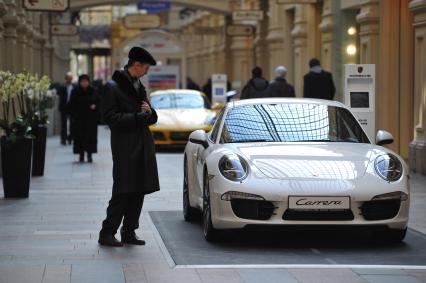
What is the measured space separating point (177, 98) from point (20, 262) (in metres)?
18.7

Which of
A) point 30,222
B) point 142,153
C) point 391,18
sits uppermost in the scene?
point 391,18

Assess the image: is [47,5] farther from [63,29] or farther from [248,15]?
[63,29]

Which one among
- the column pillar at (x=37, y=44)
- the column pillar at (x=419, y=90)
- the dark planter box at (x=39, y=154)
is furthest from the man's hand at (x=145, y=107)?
the column pillar at (x=37, y=44)

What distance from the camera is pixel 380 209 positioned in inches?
410

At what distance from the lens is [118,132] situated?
34.4 feet

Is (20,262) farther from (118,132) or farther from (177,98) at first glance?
(177,98)

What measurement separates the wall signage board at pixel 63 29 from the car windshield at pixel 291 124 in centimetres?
2602

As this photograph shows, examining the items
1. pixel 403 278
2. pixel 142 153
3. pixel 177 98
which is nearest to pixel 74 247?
pixel 142 153

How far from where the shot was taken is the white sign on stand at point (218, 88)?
118ft

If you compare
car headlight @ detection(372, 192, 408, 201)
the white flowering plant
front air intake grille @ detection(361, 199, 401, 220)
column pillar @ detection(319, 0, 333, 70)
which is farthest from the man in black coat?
column pillar @ detection(319, 0, 333, 70)

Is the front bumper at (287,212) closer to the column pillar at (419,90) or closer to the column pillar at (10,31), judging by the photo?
the column pillar at (419,90)

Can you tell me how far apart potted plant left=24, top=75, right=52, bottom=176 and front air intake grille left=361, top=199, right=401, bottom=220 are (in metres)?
6.33

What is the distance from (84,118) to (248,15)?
1313cm

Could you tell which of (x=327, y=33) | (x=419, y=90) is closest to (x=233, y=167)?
(x=419, y=90)
